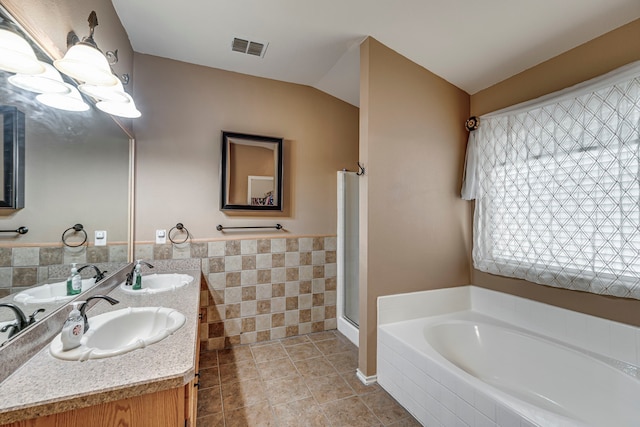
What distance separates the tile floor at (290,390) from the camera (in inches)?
68.1

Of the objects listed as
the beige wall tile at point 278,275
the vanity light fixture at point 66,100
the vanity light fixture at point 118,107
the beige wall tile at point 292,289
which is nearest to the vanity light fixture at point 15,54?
the vanity light fixture at point 66,100

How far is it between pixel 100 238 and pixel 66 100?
826mm

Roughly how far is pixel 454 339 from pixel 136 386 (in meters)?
2.13

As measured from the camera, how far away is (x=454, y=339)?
2.14 metres

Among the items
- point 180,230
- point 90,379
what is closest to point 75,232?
point 90,379

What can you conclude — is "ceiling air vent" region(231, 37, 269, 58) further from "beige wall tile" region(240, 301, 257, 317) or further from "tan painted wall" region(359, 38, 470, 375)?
"beige wall tile" region(240, 301, 257, 317)

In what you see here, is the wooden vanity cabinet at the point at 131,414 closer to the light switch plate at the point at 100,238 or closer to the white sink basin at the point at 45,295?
the white sink basin at the point at 45,295

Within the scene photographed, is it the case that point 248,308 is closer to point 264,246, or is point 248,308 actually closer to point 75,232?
point 264,246

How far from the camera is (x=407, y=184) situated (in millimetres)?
2246

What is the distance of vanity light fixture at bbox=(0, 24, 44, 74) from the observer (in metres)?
0.87

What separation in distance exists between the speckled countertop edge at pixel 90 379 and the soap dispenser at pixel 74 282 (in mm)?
383

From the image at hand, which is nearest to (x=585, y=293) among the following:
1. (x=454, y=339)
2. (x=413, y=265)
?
(x=454, y=339)

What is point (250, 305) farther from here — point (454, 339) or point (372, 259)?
point (454, 339)

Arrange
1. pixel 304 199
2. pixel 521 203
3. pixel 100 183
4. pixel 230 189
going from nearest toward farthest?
pixel 100 183
pixel 521 203
pixel 230 189
pixel 304 199
